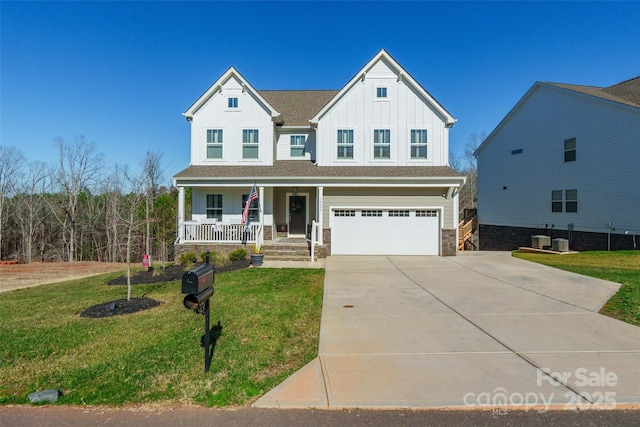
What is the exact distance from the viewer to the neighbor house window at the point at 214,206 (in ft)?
52.6

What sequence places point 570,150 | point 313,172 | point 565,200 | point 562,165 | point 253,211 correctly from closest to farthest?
point 313,172 → point 253,211 → point 570,150 → point 565,200 → point 562,165

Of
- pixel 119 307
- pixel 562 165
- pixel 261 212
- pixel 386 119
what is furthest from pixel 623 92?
pixel 119 307

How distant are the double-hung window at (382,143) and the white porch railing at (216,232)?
6.56m

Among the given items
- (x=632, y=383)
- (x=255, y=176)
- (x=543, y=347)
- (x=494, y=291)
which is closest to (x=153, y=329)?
(x=543, y=347)

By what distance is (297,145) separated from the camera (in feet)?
57.0

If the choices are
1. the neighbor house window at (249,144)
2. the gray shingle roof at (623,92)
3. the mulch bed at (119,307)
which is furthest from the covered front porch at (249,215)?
the gray shingle roof at (623,92)

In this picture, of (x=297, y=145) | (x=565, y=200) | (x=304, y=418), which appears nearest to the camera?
(x=304, y=418)

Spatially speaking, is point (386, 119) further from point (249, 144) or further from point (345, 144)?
point (249, 144)

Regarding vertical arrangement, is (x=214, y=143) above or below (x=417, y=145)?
above

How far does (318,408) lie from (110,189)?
108ft

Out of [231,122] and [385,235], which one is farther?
[231,122]

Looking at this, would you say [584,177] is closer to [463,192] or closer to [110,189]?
[463,192]

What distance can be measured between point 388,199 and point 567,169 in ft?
34.6

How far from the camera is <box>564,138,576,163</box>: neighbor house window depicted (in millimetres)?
17297
